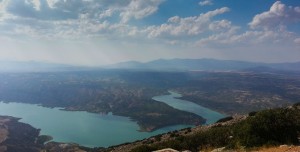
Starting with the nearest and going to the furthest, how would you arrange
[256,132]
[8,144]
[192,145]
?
[256,132] → [192,145] → [8,144]

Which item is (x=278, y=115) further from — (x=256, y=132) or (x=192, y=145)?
(x=192, y=145)

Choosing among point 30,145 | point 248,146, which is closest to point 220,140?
point 248,146

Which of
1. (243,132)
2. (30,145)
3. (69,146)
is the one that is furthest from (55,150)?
(243,132)

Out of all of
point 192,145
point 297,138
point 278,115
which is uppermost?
point 278,115

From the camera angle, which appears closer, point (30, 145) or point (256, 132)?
point (256, 132)

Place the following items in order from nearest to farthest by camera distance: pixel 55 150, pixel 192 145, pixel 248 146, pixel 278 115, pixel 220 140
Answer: pixel 248 146
pixel 278 115
pixel 220 140
pixel 192 145
pixel 55 150

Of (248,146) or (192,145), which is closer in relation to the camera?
(248,146)

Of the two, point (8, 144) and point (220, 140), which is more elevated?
point (220, 140)

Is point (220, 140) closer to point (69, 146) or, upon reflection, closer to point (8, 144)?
point (69, 146)

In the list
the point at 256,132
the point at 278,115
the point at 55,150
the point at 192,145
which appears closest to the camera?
the point at 256,132
